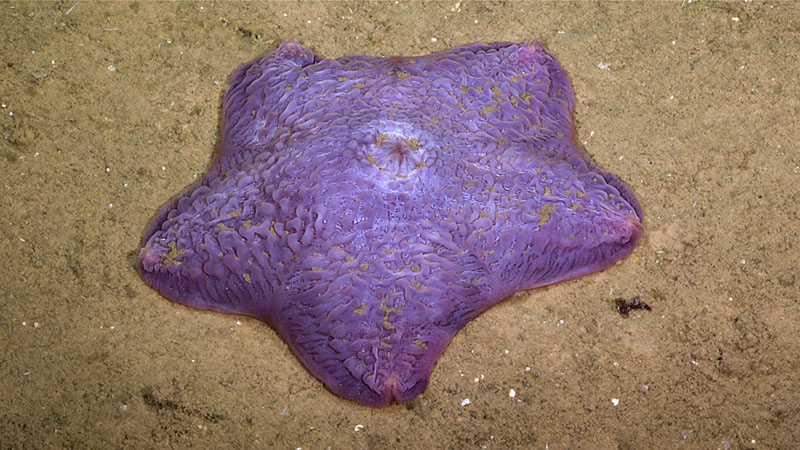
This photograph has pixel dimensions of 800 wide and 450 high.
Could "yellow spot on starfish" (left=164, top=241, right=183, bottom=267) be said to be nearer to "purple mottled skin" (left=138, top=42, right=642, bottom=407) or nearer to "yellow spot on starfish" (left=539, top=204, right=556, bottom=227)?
"purple mottled skin" (left=138, top=42, right=642, bottom=407)

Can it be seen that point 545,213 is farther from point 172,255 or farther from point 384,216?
point 172,255

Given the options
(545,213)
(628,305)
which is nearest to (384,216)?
(545,213)

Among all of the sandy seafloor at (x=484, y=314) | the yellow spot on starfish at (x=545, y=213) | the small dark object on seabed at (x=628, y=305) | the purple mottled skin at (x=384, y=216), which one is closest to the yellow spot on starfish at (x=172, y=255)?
the purple mottled skin at (x=384, y=216)

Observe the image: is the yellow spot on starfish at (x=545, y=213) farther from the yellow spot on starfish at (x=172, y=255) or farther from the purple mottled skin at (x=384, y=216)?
the yellow spot on starfish at (x=172, y=255)

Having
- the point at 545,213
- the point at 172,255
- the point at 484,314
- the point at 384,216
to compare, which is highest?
the point at 384,216

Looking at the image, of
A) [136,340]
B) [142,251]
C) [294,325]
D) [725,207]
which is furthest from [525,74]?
[136,340]

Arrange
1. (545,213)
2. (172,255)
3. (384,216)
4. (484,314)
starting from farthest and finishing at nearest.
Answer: (484,314), (172,255), (545,213), (384,216)

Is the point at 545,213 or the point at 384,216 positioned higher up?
the point at 384,216
